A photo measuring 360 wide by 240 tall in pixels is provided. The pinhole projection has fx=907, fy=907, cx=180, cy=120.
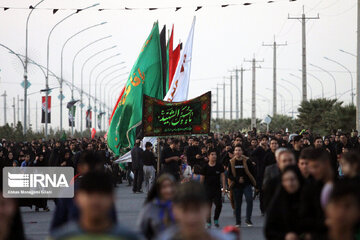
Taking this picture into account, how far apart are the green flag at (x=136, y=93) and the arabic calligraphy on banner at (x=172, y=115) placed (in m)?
8.84

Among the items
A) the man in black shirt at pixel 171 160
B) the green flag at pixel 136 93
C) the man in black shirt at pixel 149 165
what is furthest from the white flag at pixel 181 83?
the man in black shirt at pixel 171 160

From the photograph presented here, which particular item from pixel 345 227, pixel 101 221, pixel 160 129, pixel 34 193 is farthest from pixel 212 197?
pixel 101 221

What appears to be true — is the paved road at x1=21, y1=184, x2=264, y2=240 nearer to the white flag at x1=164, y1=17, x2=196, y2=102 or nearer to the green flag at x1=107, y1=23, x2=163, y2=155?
the green flag at x1=107, y1=23, x2=163, y2=155

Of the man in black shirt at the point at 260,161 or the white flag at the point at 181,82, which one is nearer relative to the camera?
the man in black shirt at the point at 260,161

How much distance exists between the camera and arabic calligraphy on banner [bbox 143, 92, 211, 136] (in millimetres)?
19906

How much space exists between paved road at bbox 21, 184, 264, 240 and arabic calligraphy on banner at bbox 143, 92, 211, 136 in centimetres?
184

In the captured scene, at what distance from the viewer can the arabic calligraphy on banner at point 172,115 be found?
19.9 meters

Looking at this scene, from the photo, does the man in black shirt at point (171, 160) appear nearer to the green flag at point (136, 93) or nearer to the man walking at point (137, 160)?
the man walking at point (137, 160)

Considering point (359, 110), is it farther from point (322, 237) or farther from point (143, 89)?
point (322, 237)

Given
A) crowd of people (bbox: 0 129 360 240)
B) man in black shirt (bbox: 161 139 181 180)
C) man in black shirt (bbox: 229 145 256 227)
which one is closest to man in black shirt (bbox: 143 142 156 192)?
man in black shirt (bbox: 161 139 181 180)

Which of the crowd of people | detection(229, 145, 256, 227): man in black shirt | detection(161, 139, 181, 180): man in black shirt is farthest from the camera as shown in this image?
detection(161, 139, 181, 180): man in black shirt

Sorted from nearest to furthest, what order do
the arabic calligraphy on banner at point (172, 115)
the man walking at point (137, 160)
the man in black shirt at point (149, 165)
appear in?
the arabic calligraphy on banner at point (172, 115) → the man in black shirt at point (149, 165) → the man walking at point (137, 160)

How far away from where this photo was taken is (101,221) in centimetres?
470

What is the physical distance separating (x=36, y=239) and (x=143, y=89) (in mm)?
17556
